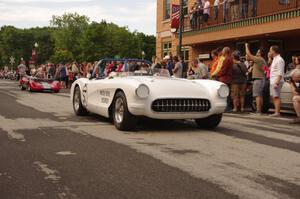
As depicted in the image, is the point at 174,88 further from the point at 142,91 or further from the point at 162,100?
the point at 142,91

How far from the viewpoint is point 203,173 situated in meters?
4.95

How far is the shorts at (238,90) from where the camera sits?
12.5 meters

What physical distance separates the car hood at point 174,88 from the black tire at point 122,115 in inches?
16.9

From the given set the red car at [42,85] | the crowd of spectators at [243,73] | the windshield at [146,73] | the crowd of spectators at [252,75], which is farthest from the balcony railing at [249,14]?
the windshield at [146,73]

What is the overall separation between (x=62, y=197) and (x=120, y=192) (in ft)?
1.64

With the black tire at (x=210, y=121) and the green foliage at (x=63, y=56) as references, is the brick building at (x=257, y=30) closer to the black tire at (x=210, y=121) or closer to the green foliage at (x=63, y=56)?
the black tire at (x=210, y=121)

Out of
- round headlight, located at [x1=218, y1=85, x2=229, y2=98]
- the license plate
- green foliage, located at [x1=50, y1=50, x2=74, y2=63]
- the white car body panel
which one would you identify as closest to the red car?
the license plate

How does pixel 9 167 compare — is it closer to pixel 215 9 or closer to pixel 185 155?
pixel 185 155

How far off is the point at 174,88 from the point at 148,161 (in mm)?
2540

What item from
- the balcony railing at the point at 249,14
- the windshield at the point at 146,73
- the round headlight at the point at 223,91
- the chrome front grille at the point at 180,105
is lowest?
the chrome front grille at the point at 180,105

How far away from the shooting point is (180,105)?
25.5 feet

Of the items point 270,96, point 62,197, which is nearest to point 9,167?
point 62,197

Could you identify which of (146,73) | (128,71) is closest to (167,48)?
(128,71)

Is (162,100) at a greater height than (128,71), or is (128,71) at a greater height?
(128,71)
